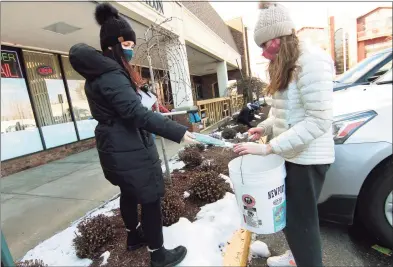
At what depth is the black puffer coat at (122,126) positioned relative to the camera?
157 cm

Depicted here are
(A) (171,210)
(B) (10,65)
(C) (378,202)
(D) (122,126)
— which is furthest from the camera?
(B) (10,65)

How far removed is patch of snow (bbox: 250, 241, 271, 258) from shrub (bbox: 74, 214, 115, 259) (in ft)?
4.14

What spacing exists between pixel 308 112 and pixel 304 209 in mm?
567

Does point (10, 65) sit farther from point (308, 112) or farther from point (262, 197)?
point (308, 112)

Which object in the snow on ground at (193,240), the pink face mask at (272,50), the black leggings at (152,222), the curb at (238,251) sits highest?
the pink face mask at (272,50)

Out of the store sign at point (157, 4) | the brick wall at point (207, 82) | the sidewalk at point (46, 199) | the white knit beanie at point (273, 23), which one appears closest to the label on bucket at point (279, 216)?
the white knit beanie at point (273, 23)

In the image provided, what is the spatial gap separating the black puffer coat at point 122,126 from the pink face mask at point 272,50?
2.15ft

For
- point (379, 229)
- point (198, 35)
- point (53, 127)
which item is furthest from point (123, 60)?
point (198, 35)

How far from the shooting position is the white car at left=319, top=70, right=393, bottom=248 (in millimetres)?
1741

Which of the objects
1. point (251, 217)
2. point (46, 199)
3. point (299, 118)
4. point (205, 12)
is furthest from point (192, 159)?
point (205, 12)

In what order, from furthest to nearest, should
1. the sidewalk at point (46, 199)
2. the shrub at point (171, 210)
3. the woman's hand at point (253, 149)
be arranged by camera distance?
the sidewalk at point (46, 199)
the shrub at point (171, 210)
the woman's hand at point (253, 149)

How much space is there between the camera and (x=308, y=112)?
130 centimetres

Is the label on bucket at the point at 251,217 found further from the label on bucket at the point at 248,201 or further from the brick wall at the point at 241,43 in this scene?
the brick wall at the point at 241,43

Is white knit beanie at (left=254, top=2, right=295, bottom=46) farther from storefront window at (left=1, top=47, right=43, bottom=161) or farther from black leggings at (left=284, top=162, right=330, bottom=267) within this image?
storefront window at (left=1, top=47, right=43, bottom=161)
